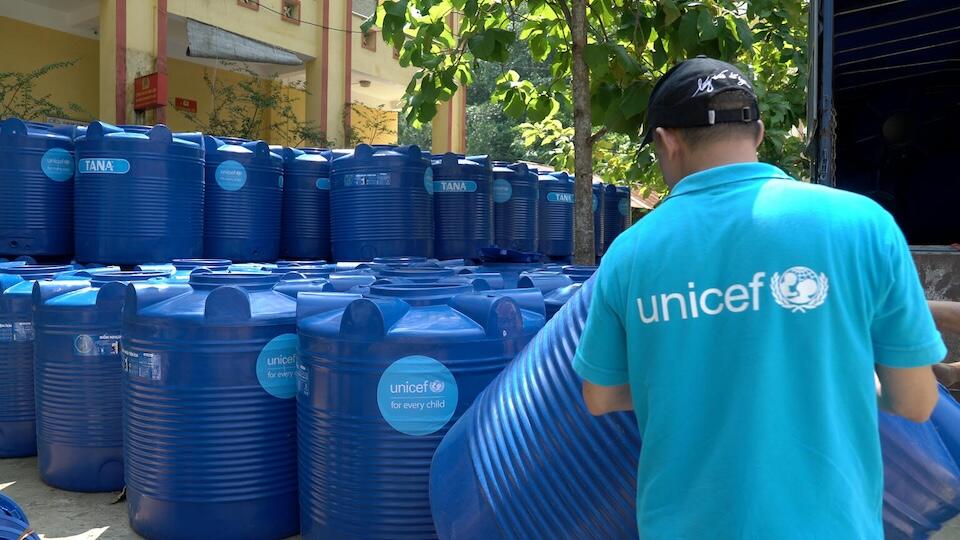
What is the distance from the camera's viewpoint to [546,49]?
20.3ft

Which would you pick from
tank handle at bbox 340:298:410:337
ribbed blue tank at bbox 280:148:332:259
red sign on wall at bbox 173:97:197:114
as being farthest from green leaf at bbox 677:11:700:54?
red sign on wall at bbox 173:97:197:114

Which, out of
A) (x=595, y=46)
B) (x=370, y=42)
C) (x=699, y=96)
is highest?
(x=370, y=42)

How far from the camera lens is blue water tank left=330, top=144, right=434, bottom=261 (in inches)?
235

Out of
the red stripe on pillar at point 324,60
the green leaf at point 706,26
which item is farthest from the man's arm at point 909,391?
the red stripe on pillar at point 324,60

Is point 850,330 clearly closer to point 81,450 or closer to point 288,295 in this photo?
point 288,295

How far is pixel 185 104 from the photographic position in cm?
1428

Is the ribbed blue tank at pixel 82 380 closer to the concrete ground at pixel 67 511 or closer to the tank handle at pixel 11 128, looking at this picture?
the concrete ground at pixel 67 511

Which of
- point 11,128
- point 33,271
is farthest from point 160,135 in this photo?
point 33,271

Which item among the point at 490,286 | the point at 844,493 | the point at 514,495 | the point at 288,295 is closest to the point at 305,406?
the point at 288,295

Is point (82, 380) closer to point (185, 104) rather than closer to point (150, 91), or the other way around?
point (150, 91)

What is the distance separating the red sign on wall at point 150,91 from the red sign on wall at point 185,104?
2737mm

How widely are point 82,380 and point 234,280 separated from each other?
1151mm

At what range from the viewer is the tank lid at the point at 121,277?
4223 millimetres

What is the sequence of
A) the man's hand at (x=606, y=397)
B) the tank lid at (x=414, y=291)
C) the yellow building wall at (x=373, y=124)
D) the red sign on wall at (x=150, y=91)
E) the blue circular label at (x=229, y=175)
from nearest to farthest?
1. the man's hand at (x=606, y=397)
2. the tank lid at (x=414, y=291)
3. the blue circular label at (x=229, y=175)
4. the red sign on wall at (x=150, y=91)
5. the yellow building wall at (x=373, y=124)
